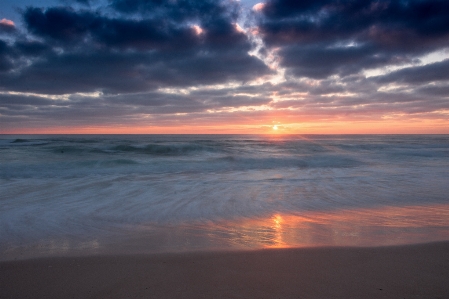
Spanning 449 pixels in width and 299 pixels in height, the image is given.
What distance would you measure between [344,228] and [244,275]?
2310 millimetres

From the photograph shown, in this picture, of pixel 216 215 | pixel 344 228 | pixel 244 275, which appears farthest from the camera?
pixel 216 215

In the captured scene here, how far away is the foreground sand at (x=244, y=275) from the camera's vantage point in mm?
2525

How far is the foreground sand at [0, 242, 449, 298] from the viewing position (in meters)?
2.53

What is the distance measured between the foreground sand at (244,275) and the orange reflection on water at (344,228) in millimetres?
319

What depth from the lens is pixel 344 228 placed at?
442 cm

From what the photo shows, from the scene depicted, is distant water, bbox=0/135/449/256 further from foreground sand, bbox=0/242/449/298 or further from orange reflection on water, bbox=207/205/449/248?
foreground sand, bbox=0/242/449/298

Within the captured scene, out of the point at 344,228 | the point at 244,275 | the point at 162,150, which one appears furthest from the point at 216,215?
the point at 162,150

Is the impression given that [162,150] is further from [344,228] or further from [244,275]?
[244,275]

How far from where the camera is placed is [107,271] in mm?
2969

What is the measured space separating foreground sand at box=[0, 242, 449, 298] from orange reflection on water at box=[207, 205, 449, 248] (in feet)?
1.05

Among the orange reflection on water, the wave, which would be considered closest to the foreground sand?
the orange reflection on water

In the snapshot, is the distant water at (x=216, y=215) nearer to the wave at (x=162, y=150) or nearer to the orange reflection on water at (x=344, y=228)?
the orange reflection on water at (x=344, y=228)

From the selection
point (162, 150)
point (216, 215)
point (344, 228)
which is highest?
point (162, 150)

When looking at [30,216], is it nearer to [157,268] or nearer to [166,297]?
[157,268]
